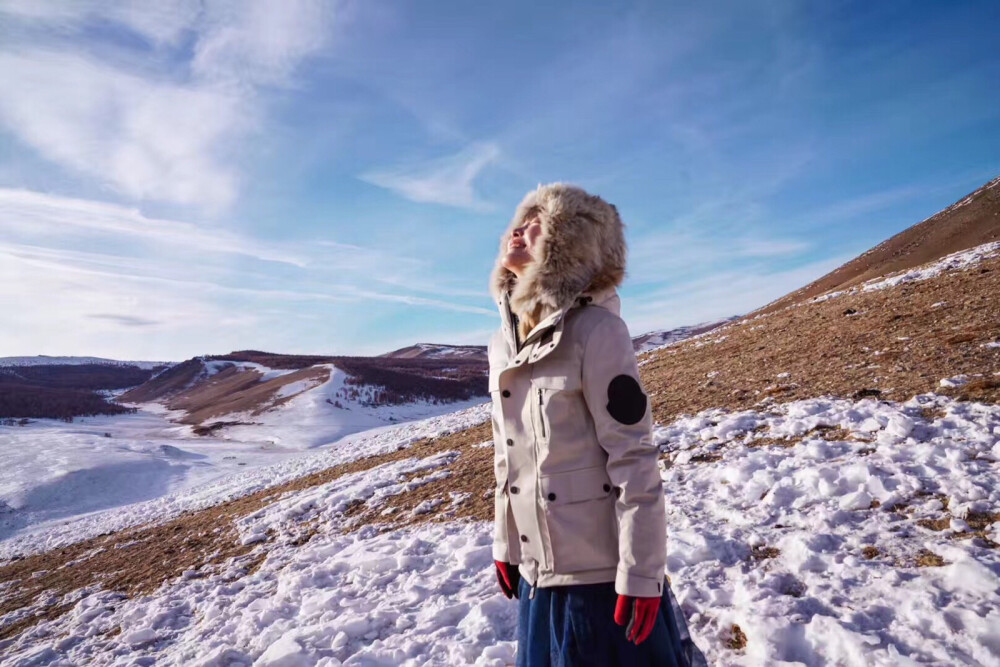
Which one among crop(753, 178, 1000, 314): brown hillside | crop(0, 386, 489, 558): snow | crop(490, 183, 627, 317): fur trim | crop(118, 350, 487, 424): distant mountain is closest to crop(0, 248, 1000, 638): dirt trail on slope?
crop(0, 386, 489, 558): snow

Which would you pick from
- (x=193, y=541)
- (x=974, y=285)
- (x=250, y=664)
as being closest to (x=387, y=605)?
(x=250, y=664)

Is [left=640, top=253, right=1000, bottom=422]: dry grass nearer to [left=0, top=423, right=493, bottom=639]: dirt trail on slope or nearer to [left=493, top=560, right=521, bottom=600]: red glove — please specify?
[left=0, top=423, right=493, bottom=639]: dirt trail on slope

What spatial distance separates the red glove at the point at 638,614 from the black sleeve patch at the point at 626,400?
73cm

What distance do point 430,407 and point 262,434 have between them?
1387 centimetres

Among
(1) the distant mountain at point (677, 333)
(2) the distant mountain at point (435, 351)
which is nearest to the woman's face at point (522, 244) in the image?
(1) the distant mountain at point (677, 333)

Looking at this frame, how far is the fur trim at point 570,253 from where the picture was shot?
229 centimetres

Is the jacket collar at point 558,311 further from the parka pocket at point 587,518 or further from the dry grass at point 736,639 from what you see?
the dry grass at point 736,639

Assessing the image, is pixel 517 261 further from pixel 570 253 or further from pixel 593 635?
pixel 593 635

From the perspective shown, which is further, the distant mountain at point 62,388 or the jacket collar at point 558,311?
the distant mountain at point 62,388

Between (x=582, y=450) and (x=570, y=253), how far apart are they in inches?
35.2

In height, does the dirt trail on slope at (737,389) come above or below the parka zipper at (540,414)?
below

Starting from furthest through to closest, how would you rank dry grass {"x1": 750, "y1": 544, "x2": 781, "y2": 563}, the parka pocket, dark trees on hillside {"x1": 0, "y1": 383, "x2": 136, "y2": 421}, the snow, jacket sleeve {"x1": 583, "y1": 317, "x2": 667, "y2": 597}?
dark trees on hillside {"x1": 0, "y1": 383, "x2": 136, "y2": 421}
the snow
dry grass {"x1": 750, "y1": 544, "x2": 781, "y2": 563}
the parka pocket
jacket sleeve {"x1": 583, "y1": 317, "x2": 667, "y2": 597}

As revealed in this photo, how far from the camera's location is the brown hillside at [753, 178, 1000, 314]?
33844 mm

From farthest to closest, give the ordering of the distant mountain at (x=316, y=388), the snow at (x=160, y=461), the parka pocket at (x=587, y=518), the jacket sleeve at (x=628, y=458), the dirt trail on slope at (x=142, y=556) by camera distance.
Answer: the distant mountain at (x=316, y=388)
the snow at (x=160, y=461)
the dirt trail on slope at (x=142, y=556)
the parka pocket at (x=587, y=518)
the jacket sleeve at (x=628, y=458)
